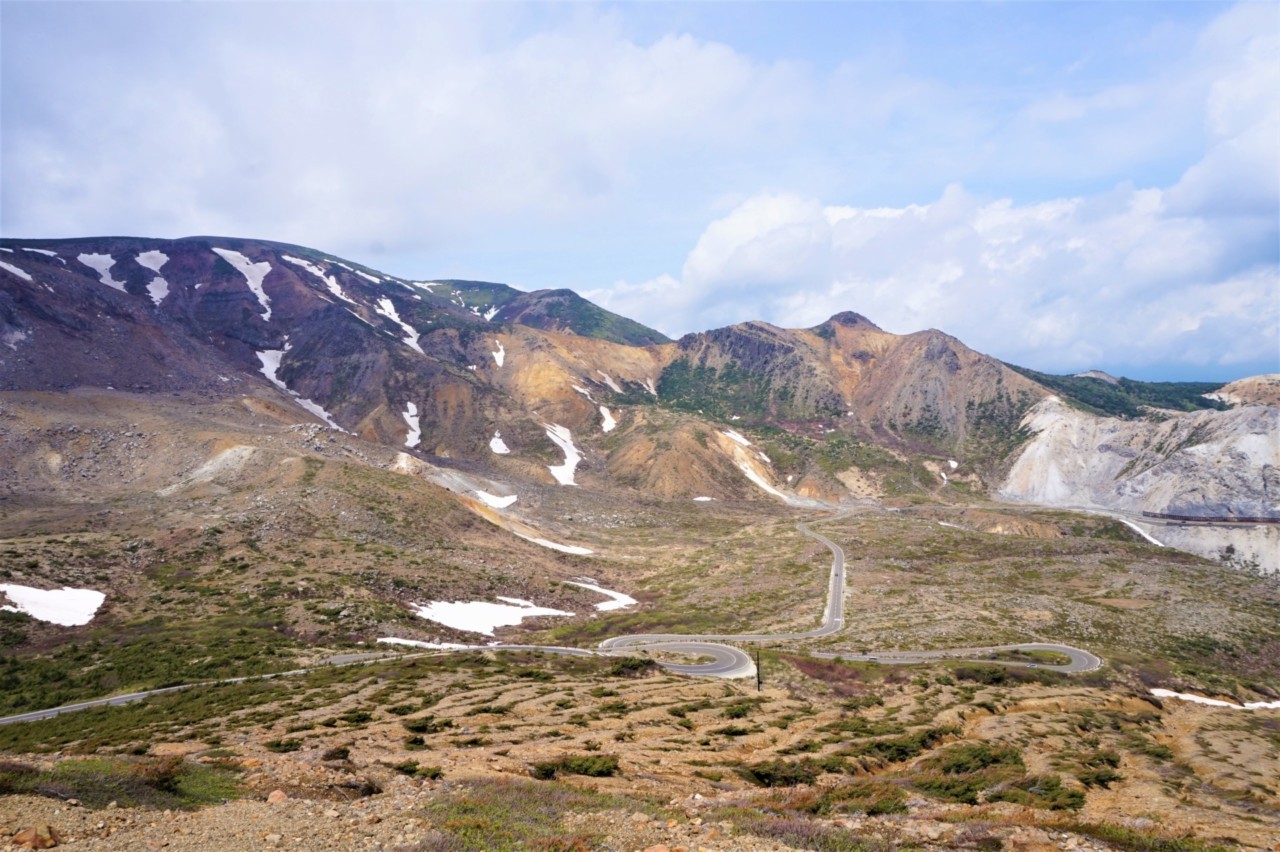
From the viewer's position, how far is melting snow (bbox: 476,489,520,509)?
433 feet

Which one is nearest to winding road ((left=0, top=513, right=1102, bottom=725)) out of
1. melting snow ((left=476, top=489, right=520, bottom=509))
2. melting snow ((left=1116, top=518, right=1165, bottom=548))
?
melting snow ((left=476, top=489, right=520, bottom=509))

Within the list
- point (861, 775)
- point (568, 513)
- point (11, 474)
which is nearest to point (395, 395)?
point (568, 513)

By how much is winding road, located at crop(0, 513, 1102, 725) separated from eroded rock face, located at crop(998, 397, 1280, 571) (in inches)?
3935

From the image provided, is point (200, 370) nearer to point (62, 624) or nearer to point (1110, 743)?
point (62, 624)

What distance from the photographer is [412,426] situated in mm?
187500

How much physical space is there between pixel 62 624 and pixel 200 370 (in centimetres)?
13684

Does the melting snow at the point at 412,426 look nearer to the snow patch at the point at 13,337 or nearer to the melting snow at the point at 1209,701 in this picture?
the snow patch at the point at 13,337

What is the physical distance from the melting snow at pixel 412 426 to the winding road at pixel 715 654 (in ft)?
426

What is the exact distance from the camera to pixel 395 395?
19588 cm

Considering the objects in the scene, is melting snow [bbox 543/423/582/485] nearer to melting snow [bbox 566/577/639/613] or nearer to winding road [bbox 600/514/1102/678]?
melting snow [bbox 566/577/639/613]

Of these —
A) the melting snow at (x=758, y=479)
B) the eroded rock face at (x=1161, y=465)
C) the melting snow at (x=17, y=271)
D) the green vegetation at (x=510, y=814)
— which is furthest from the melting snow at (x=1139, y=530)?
the melting snow at (x=17, y=271)

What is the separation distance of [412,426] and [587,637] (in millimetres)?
136485

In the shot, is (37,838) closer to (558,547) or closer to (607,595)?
(607,595)

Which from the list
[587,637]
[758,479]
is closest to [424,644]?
[587,637]
